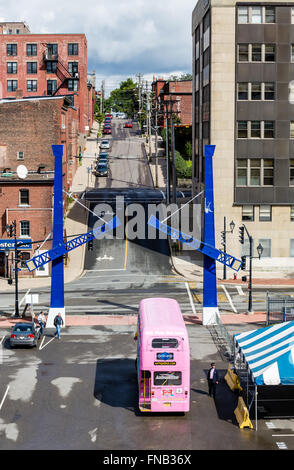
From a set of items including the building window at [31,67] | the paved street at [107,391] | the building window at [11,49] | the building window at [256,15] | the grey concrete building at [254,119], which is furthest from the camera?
the building window at [31,67]

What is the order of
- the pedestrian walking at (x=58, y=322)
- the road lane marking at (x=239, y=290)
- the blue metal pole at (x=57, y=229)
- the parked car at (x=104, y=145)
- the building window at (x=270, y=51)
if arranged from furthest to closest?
the parked car at (x=104, y=145), the building window at (x=270, y=51), the road lane marking at (x=239, y=290), the blue metal pole at (x=57, y=229), the pedestrian walking at (x=58, y=322)

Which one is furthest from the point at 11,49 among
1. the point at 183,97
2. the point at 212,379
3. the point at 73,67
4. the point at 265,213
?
the point at 212,379

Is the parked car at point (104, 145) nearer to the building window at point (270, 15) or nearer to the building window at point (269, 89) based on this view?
the building window at point (269, 89)

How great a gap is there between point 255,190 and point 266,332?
34090 millimetres

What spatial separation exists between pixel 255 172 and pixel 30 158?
24474mm

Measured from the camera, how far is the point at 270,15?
57250 millimetres

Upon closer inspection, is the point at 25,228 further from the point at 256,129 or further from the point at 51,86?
the point at 51,86

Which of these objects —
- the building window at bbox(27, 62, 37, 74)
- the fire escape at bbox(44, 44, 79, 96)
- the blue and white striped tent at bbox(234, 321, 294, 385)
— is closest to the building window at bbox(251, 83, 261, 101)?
the blue and white striped tent at bbox(234, 321, 294, 385)

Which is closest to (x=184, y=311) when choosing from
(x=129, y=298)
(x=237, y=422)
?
(x=129, y=298)

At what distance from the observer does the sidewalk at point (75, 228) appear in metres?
54.5

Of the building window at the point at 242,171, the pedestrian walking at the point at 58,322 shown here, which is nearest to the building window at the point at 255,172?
the building window at the point at 242,171

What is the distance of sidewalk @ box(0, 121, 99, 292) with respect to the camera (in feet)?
179

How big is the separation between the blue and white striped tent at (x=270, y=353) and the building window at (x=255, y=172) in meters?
33.6
